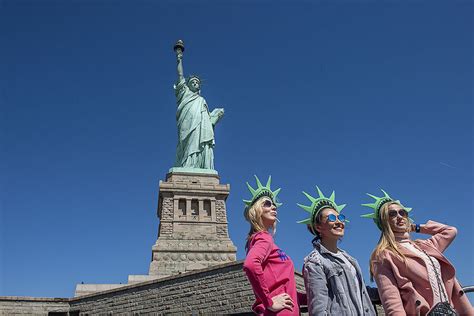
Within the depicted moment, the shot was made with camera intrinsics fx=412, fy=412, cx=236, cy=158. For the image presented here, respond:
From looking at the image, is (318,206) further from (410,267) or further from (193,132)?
(193,132)

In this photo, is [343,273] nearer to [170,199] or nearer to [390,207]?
[390,207]

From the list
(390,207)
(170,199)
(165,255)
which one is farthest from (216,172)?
(390,207)

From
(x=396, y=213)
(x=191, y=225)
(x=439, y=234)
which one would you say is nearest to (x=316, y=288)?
(x=396, y=213)

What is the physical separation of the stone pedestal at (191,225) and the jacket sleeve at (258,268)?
18228mm

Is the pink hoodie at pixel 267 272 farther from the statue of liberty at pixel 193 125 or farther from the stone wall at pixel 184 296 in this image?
the statue of liberty at pixel 193 125

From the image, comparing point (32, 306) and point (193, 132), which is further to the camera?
point (193, 132)

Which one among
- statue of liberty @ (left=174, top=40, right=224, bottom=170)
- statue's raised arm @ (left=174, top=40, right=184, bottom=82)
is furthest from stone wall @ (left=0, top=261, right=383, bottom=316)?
statue's raised arm @ (left=174, top=40, right=184, bottom=82)

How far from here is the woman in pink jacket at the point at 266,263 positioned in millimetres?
3072

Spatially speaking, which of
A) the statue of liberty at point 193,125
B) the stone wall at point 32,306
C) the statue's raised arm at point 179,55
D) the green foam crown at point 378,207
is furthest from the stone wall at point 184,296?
the statue's raised arm at point 179,55

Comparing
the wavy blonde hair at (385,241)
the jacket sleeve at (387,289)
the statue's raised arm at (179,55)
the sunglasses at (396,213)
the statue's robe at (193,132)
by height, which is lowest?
the jacket sleeve at (387,289)

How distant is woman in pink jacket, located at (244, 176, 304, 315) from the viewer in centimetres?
307

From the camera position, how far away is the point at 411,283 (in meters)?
3.32

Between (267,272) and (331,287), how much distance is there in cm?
52

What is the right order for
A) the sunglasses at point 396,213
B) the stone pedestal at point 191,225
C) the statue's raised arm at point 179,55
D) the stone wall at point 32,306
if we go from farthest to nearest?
the statue's raised arm at point 179,55 → the stone pedestal at point 191,225 → the stone wall at point 32,306 → the sunglasses at point 396,213
